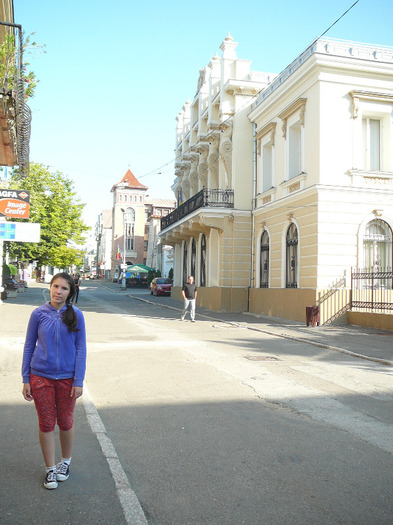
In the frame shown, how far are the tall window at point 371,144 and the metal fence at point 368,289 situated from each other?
12.6 feet

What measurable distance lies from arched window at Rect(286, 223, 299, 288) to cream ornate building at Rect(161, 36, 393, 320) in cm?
8

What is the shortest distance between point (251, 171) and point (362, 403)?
1904 centimetres

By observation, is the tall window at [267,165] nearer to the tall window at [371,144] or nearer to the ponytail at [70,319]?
the tall window at [371,144]

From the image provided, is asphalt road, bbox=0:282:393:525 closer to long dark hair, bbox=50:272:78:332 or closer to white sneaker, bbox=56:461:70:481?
white sneaker, bbox=56:461:70:481

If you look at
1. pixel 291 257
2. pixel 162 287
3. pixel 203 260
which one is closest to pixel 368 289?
pixel 291 257

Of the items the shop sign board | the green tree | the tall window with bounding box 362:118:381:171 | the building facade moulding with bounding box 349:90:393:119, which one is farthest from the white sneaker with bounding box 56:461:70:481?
the green tree

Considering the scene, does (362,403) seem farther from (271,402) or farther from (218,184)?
(218,184)

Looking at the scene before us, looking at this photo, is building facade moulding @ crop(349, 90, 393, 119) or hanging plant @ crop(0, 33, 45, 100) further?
building facade moulding @ crop(349, 90, 393, 119)

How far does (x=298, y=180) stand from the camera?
1939cm

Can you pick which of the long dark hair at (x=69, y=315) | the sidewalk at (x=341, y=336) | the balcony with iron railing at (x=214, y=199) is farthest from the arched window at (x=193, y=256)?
the long dark hair at (x=69, y=315)

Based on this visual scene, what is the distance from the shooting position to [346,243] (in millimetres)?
18000

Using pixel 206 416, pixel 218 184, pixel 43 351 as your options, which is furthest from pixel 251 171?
pixel 43 351

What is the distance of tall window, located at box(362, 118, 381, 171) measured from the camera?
1858cm

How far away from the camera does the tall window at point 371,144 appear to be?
18581 millimetres
